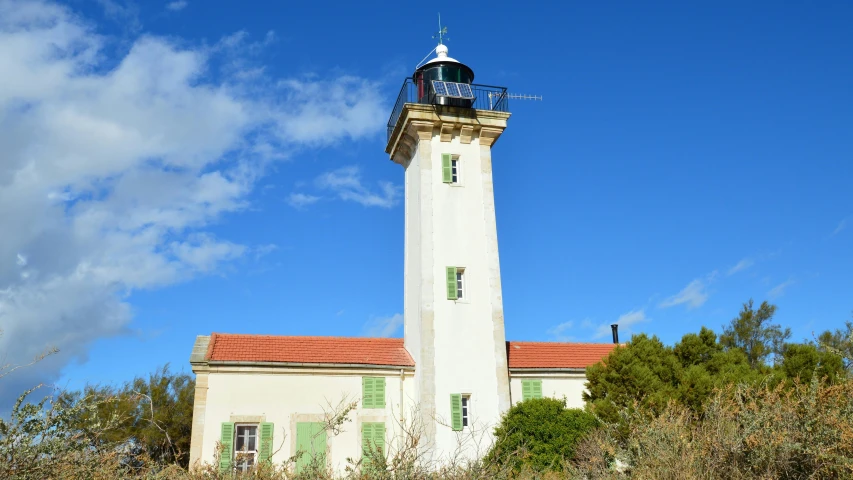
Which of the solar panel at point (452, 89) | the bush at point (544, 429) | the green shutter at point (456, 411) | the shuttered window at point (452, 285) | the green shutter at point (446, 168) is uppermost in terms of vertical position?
the solar panel at point (452, 89)

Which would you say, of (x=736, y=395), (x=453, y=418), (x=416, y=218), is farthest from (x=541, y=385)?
(x=736, y=395)

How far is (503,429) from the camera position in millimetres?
15359

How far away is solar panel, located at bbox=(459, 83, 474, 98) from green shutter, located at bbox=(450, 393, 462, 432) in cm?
865

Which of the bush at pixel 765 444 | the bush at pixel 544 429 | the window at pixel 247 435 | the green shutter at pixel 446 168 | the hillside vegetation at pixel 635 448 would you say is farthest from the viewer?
the green shutter at pixel 446 168

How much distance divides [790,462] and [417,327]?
11366 millimetres

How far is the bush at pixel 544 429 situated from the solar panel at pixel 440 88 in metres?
9.09

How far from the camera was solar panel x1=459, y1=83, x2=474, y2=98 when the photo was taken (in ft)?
63.5

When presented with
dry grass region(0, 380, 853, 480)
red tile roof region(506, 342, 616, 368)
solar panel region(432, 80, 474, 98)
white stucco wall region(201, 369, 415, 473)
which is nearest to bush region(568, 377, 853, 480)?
dry grass region(0, 380, 853, 480)

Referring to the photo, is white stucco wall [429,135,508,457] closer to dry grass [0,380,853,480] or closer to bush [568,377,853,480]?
dry grass [0,380,853,480]

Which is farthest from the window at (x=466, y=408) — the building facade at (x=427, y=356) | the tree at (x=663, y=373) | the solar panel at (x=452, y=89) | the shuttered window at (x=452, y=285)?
the solar panel at (x=452, y=89)

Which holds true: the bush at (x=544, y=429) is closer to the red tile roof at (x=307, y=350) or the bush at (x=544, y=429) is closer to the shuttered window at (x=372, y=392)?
the shuttered window at (x=372, y=392)

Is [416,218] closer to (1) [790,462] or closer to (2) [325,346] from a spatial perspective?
(2) [325,346]

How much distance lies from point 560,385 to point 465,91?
9061mm

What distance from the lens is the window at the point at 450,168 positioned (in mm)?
19031
